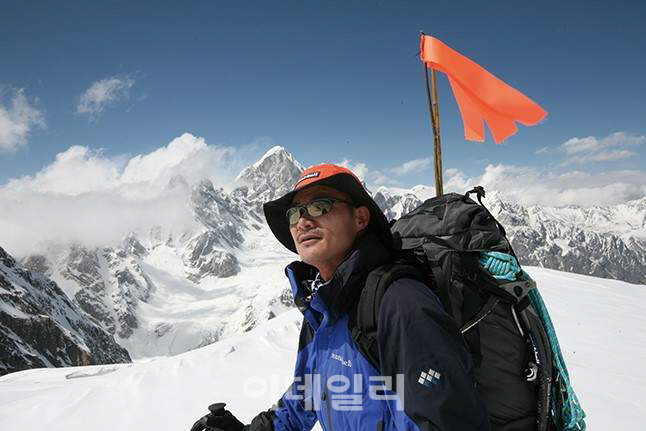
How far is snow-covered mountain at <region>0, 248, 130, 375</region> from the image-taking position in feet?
225

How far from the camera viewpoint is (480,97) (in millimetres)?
4008

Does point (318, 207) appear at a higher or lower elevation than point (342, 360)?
higher

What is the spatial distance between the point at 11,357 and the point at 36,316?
14854mm

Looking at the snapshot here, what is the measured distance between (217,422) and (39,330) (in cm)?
9593

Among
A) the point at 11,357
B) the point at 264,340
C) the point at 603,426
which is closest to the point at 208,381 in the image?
the point at 264,340

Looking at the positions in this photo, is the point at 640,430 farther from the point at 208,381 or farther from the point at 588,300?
the point at 588,300

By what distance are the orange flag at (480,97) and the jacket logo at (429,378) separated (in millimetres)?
2952

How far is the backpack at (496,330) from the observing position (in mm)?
2205

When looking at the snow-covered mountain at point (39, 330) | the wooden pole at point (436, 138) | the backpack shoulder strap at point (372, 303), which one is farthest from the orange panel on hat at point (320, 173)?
the snow-covered mountain at point (39, 330)

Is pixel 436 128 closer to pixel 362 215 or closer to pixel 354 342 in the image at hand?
pixel 362 215

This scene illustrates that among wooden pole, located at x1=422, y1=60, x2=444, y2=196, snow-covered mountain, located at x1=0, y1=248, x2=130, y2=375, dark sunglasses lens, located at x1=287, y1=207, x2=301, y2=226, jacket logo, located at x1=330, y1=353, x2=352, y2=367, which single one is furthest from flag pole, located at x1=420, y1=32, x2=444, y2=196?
snow-covered mountain, located at x1=0, y1=248, x2=130, y2=375

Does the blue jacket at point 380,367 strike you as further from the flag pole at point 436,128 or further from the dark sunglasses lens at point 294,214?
the flag pole at point 436,128

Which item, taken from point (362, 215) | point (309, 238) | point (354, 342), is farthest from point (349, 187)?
point (354, 342)

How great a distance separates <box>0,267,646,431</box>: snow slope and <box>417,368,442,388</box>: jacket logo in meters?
5.18
